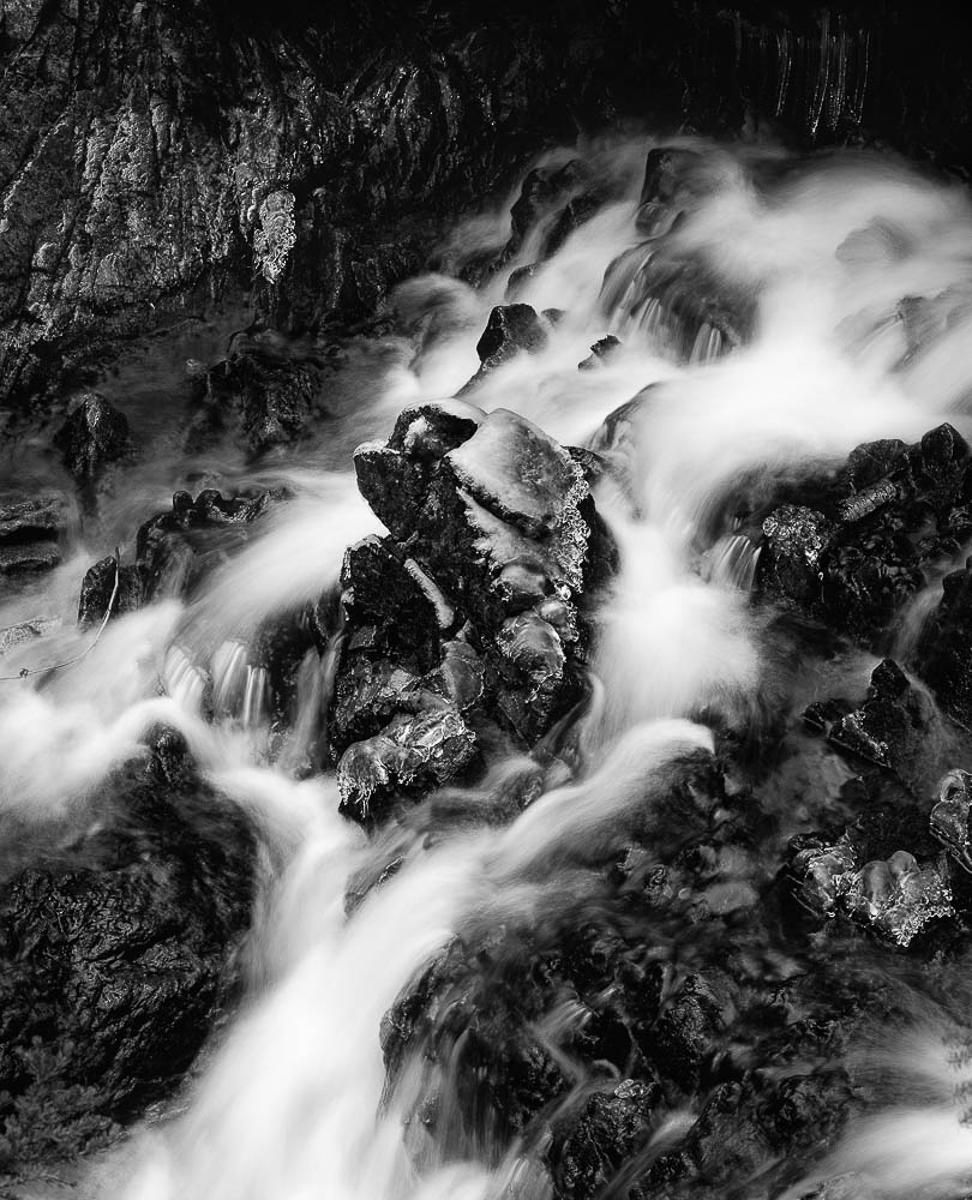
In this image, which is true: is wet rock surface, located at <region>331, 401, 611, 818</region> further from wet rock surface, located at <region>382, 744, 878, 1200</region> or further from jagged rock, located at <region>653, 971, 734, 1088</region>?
jagged rock, located at <region>653, 971, 734, 1088</region>

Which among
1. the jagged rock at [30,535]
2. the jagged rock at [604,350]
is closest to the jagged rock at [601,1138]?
the jagged rock at [604,350]

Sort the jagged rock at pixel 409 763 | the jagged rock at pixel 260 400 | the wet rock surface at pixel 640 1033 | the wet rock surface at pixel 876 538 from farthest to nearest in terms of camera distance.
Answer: the jagged rock at pixel 260 400
the wet rock surface at pixel 876 538
the jagged rock at pixel 409 763
the wet rock surface at pixel 640 1033

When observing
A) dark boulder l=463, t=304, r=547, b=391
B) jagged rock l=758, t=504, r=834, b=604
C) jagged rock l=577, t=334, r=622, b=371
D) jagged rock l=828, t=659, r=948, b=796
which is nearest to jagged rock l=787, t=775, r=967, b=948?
jagged rock l=828, t=659, r=948, b=796

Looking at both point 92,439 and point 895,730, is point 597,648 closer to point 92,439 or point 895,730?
point 895,730

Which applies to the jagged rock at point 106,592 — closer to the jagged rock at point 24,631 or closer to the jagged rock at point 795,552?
the jagged rock at point 24,631

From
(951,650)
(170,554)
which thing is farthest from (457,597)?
(170,554)

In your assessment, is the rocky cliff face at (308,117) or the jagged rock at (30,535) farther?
the rocky cliff face at (308,117)
